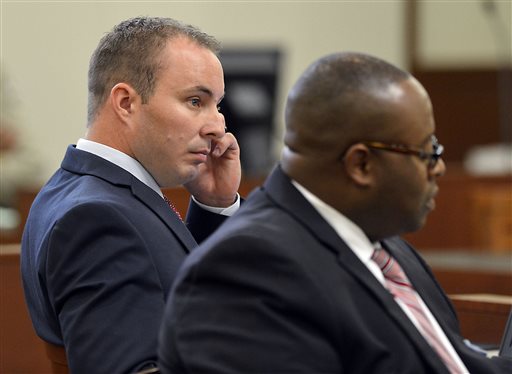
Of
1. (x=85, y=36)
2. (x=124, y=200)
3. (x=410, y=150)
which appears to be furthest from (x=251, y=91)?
(x=410, y=150)

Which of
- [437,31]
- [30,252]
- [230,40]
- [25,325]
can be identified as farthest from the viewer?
[437,31]

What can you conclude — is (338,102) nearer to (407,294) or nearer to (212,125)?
(407,294)

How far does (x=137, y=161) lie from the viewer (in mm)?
2305

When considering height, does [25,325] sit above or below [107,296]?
below

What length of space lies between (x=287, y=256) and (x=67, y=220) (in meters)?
0.70

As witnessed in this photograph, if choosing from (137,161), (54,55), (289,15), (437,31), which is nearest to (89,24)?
(54,55)

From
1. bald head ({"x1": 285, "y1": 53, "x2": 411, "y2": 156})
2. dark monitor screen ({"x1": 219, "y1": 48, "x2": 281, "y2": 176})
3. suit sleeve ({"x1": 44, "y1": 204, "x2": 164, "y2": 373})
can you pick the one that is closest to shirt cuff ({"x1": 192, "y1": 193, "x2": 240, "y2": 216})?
suit sleeve ({"x1": 44, "y1": 204, "x2": 164, "y2": 373})

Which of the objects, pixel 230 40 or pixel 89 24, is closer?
pixel 89 24

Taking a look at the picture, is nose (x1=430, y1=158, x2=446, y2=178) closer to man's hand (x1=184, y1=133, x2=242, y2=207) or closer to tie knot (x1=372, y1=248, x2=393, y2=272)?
tie knot (x1=372, y1=248, x2=393, y2=272)

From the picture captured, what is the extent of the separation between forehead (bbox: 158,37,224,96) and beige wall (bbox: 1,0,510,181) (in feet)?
17.9

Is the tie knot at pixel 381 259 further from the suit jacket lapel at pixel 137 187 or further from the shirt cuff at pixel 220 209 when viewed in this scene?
the shirt cuff at pixel 220 209

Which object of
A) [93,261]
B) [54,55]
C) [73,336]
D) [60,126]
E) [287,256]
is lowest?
[60,126]

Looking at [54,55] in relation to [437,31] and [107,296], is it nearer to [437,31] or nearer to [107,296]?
[437,31]

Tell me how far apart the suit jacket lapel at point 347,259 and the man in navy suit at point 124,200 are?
0.50 metres
